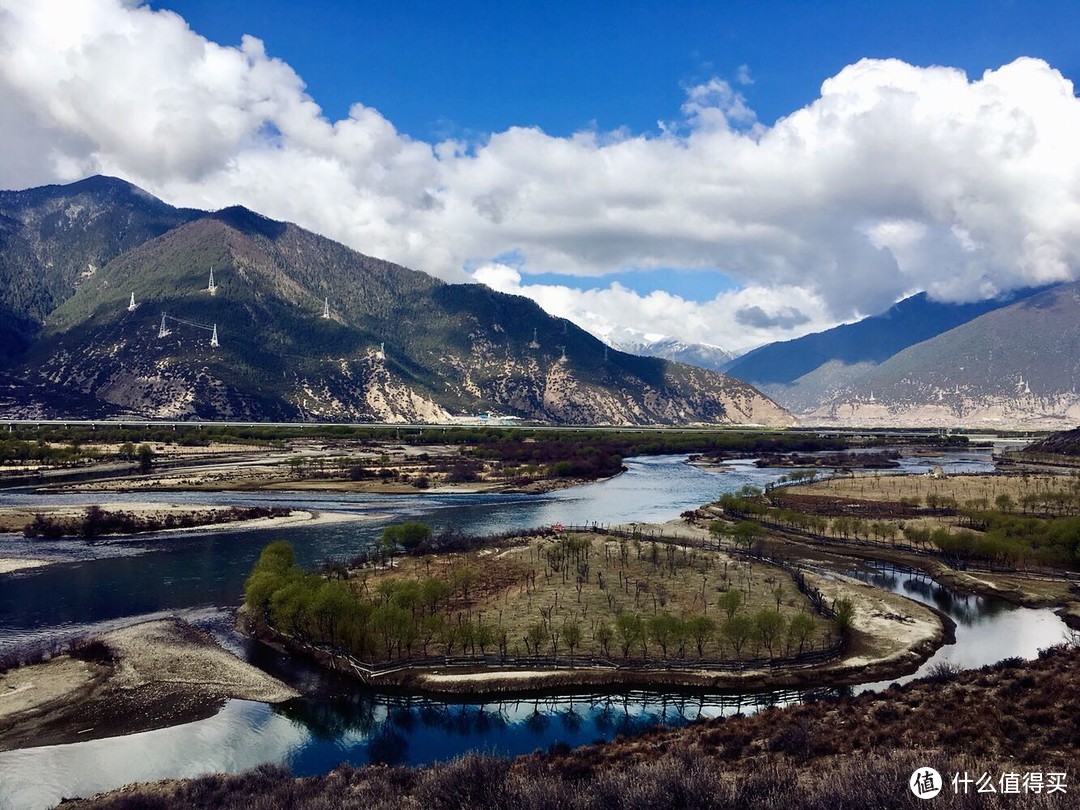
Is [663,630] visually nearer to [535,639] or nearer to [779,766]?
[535,639]

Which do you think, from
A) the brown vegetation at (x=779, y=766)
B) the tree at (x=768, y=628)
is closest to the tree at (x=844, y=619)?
the tree at (x=768, y=628)

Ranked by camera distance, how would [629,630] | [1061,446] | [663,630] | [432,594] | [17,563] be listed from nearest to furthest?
[663,630] → [629,630] → [432,594] → [17,563] → [1061,446]

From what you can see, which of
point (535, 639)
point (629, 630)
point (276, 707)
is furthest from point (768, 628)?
point (276, 707)

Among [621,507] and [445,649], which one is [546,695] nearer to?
[445,649]

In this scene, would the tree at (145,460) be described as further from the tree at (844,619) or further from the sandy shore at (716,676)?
the tree at (844,619)

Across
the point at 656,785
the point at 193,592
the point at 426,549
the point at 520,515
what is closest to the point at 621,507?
the point at 520,515

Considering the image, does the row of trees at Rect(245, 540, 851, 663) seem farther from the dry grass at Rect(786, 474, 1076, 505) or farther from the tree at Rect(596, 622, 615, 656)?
the dry grass at Rect(786, 474, 1076, 505)
